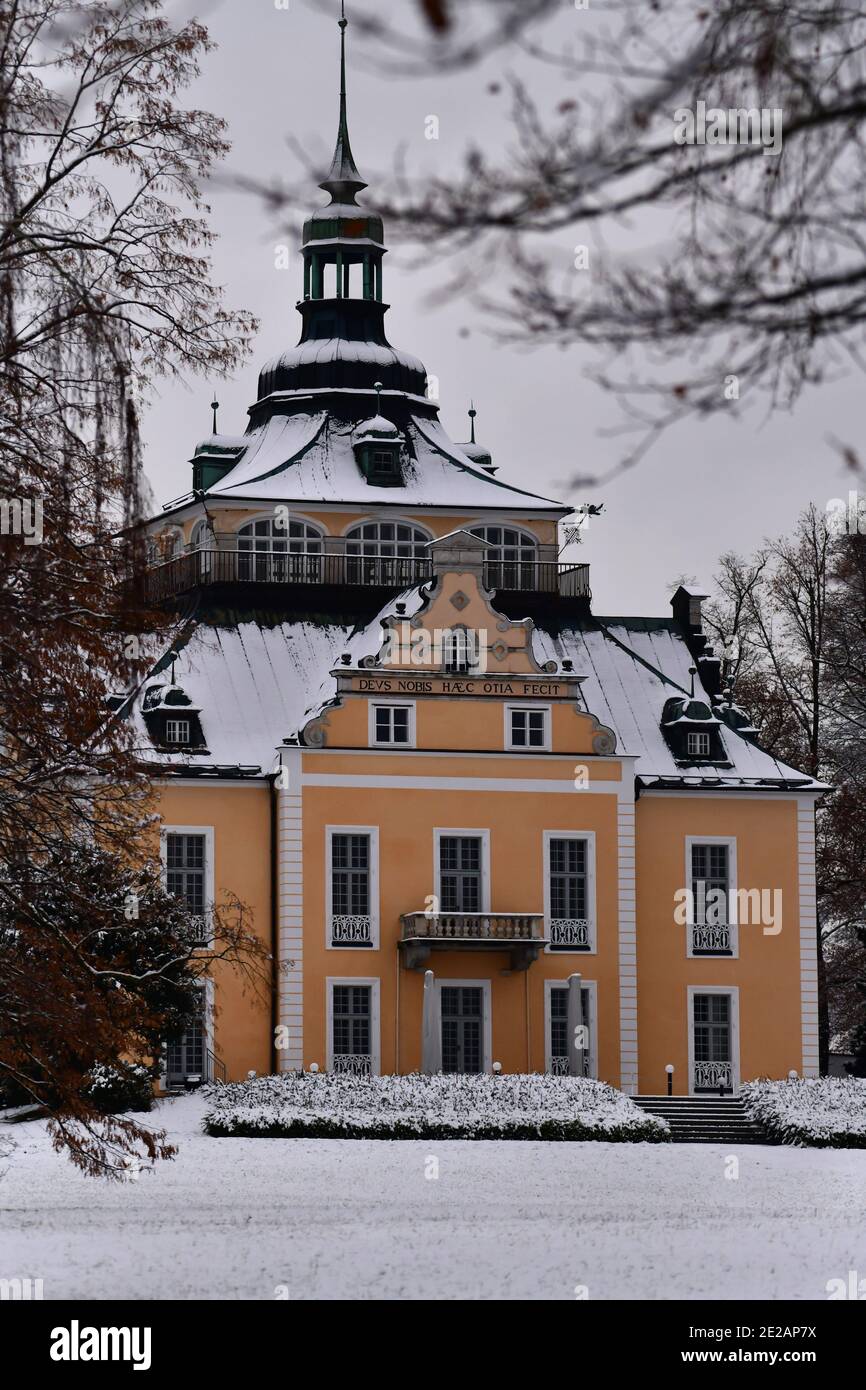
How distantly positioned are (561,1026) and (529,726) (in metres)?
5.35

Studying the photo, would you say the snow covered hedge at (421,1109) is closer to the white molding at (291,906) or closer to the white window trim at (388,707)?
the white molding at (291,906)

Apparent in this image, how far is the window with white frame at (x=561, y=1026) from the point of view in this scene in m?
39.5

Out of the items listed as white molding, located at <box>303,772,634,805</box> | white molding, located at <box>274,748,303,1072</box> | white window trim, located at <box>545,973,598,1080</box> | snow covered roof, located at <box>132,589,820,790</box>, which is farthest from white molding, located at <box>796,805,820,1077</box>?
white molding, located at <box>274,748,303,1072</box>

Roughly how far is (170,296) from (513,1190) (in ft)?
48.8

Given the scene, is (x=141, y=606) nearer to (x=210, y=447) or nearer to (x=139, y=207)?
(x=139, y=207)

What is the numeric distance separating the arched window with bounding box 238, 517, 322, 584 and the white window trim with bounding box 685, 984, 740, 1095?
1089 centimetres

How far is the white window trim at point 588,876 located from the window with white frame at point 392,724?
3.06 metres

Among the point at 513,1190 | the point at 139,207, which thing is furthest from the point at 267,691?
the point at 139,207

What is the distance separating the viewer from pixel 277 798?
39750 millimetres

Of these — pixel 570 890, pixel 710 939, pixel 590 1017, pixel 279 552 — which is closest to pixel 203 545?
pixel 279 552

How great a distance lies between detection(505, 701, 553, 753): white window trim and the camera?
40250 millimetres

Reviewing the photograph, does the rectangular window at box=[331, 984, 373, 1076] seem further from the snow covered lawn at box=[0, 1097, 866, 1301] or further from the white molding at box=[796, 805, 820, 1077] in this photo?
the white molding at box=[796, 805, 820, 1077]

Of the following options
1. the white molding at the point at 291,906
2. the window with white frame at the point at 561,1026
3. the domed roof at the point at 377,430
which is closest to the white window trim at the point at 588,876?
the window with white frame at the point at 561,1026

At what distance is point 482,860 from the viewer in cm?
4000
